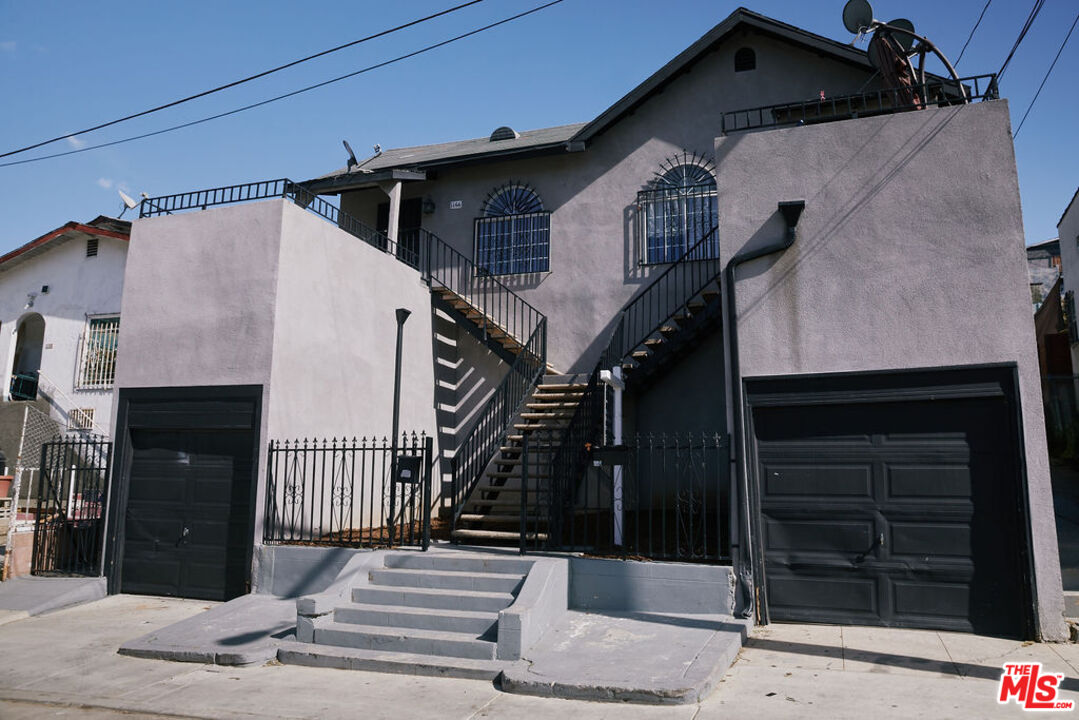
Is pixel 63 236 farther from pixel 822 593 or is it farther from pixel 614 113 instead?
pixel 822 593

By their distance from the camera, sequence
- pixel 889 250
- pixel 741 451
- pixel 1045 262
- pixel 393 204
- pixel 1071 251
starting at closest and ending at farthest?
pixel 889 250 → pixel 741 451 → pixel 393 204 → pixel 1071 251 → pixel 1045 262

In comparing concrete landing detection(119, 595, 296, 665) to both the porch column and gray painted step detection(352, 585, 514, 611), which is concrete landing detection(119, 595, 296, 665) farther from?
the porch column

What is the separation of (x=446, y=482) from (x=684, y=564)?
645 cm

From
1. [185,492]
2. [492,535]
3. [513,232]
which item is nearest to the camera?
[492,535]

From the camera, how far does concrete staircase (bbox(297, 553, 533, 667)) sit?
274 inches

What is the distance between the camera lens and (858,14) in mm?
9133

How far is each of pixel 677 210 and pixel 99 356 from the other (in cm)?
1321

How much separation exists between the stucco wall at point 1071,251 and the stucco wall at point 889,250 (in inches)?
533

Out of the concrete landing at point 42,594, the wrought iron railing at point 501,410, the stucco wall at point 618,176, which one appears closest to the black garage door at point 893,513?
the wrought iron railing at point 501,410

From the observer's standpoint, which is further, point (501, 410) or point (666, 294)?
point (666, 294)

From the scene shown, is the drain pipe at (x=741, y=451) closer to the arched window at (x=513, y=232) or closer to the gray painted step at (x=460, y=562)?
the gray painted step at (x=460, y=562)

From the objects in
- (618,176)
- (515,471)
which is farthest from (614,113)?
(515,471)

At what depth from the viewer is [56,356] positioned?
17.3m

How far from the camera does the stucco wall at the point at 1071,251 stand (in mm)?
18547
